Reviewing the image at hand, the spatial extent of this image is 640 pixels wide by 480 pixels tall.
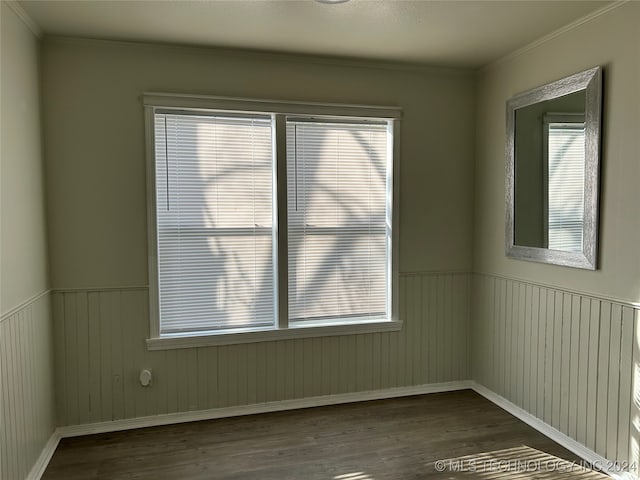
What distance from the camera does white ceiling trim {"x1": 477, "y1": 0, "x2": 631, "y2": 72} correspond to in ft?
8.20

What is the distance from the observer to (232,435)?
3000 mm

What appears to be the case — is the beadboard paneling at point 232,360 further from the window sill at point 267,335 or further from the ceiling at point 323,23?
the ceiling at point 323,23

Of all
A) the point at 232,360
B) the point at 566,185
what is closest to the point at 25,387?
the point at 232,360

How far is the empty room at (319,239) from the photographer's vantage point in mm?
2520

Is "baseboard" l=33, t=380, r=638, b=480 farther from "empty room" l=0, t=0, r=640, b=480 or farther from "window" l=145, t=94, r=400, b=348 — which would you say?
"window" l=145, t=94, r=400, b=348

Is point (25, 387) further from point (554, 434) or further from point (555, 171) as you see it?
point (555, 171)

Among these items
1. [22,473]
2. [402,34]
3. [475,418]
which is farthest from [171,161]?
[475,418]

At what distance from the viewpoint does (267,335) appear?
10.9 feet

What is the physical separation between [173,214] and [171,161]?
355 mm

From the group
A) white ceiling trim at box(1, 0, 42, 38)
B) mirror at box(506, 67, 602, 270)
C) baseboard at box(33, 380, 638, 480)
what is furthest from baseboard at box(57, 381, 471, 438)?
white ceiling trim at box(1, 0, 42, 38)

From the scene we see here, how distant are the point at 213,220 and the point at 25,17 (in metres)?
1.54

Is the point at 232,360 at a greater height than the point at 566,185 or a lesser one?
lesser

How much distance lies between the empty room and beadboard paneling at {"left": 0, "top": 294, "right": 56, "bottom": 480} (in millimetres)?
21

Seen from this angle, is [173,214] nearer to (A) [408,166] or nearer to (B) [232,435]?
(B) [232,435]
